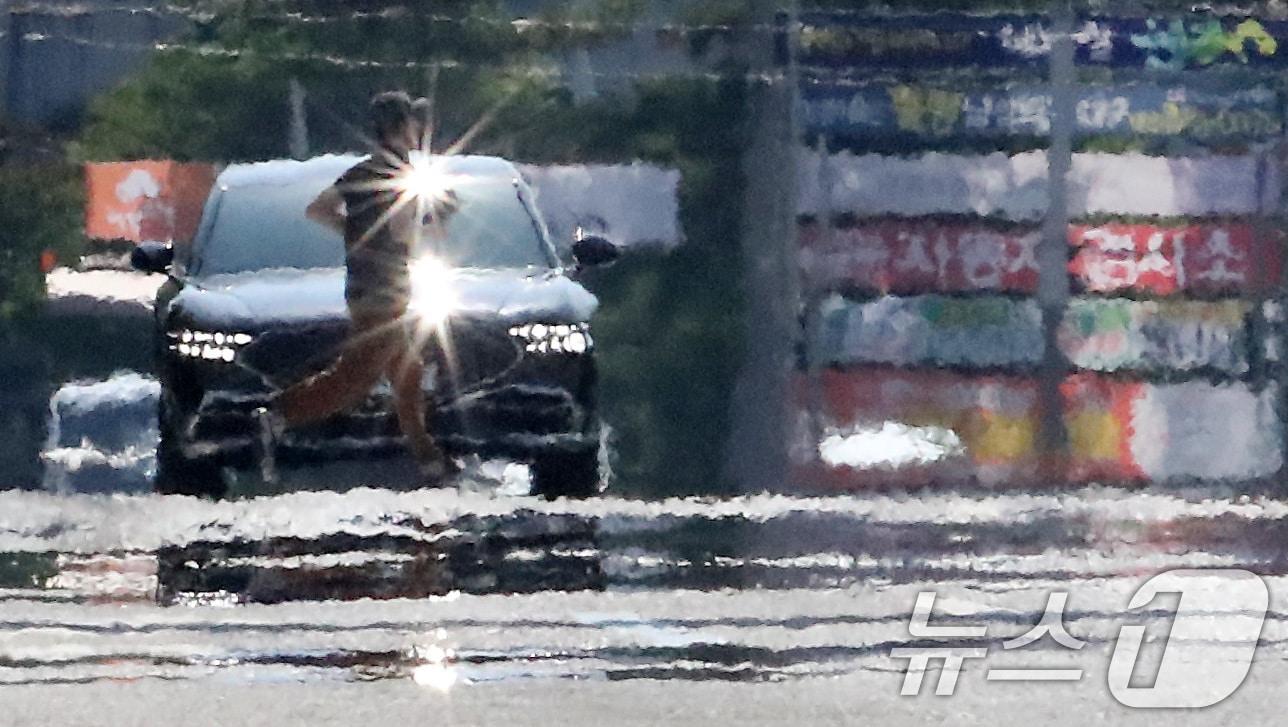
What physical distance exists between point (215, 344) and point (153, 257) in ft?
4.30

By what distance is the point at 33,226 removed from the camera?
2294 centimetres

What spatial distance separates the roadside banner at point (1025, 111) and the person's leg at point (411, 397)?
7.26 m

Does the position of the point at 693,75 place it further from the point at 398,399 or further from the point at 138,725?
the point at 138,725

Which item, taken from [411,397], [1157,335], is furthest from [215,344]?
[1157,335]

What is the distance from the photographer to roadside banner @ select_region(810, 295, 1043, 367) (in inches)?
838

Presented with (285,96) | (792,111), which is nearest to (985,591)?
(792,111)

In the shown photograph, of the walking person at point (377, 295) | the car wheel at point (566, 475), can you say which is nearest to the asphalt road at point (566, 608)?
the car wheel at point (566, 475)

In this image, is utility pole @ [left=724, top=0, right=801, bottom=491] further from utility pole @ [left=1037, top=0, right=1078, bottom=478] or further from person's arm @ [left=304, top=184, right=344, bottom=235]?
person's arm @ [left=304, top=184, right=344, bottom=235]

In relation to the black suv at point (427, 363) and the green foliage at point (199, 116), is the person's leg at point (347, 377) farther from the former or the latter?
the green foliage at point (199, 116)

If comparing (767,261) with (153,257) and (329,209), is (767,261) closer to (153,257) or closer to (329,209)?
(153,257)

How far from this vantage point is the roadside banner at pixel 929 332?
69.8 ft

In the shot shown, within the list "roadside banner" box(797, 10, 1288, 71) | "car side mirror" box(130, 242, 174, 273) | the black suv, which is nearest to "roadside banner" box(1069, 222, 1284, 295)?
"roadside banner" box(797, 10, 1288, 71)

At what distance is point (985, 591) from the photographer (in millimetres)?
10898

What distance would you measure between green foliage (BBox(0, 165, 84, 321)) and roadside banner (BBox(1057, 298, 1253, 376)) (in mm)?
6690
